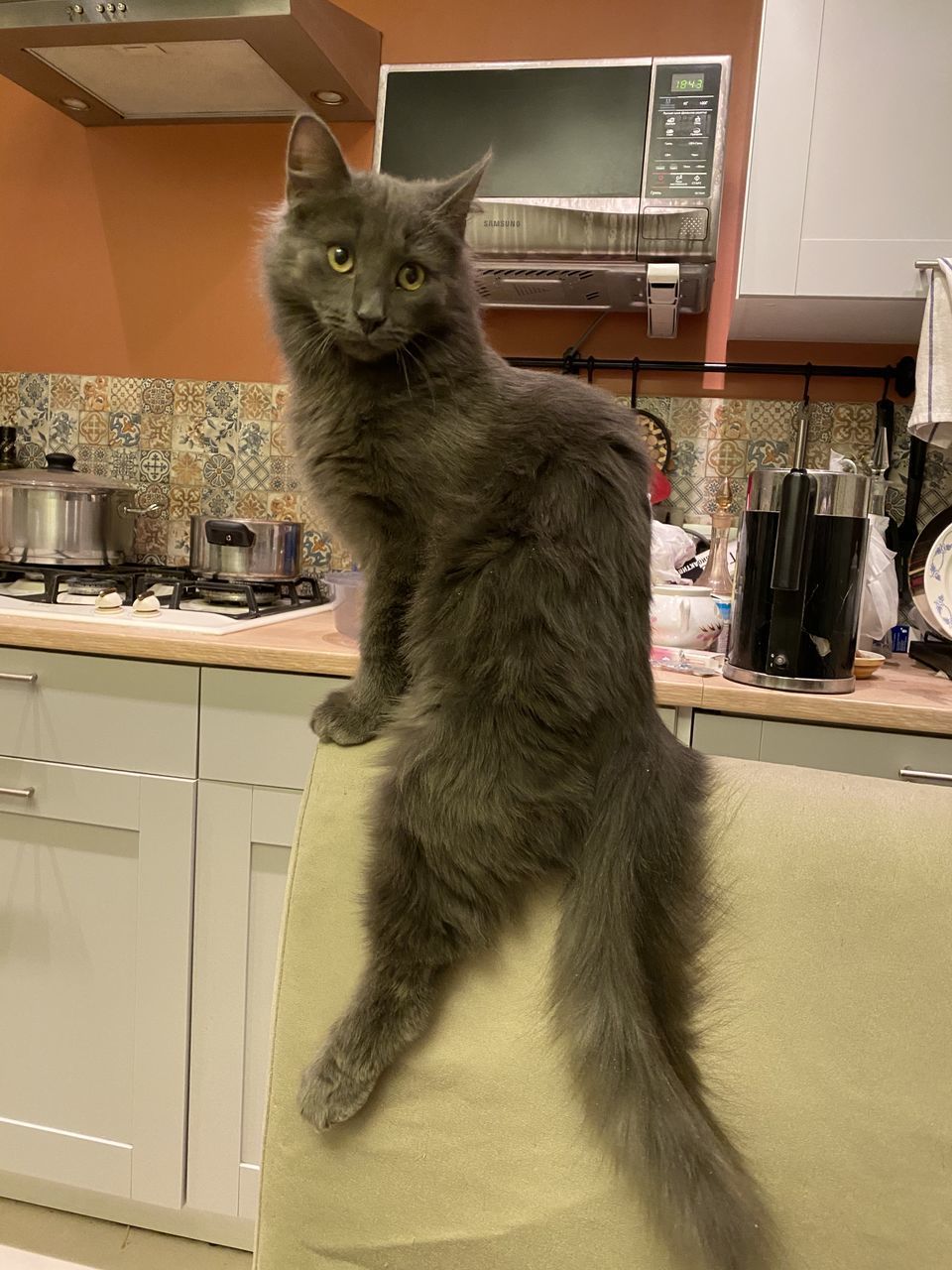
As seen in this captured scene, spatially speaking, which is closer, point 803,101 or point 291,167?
point 291,167

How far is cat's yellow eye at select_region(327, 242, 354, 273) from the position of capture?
90cm

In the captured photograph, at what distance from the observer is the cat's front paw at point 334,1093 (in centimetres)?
69

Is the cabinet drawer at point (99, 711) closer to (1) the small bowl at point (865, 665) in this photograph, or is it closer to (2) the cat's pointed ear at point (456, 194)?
(2) the cat's pointed ear at point (456, 194)

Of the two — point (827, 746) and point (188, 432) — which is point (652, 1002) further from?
point (188, 432)

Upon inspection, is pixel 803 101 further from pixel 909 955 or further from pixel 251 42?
pixel 909 955

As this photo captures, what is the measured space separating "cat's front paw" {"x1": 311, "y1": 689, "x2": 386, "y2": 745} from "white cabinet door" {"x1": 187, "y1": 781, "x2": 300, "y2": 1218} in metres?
0.59

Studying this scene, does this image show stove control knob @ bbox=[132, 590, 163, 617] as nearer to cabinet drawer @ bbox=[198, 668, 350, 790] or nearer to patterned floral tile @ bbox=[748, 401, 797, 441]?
cabinet drawer @ bbox=[198, 668, 350, 790]

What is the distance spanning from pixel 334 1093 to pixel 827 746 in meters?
0.92

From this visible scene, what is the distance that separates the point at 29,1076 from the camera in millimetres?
1610

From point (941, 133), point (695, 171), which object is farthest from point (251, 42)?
point (941, 133)

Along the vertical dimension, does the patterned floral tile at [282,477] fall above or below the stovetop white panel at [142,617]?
above

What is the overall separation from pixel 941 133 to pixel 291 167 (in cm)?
129

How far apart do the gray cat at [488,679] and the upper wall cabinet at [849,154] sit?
961 mm

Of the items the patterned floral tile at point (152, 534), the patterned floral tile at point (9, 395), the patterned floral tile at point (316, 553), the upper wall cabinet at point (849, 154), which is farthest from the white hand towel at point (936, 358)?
the patterned floral tile at point (9, 395)
